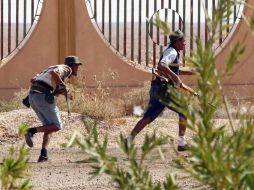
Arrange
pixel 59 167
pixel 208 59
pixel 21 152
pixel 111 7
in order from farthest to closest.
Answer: pixel 111 7 < pixel 59 167 < pixel 21 152 < pixel 208 59

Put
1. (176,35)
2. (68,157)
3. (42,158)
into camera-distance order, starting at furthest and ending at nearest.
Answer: (68,157), (42,158), (176,35)

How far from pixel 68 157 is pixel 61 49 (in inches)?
235

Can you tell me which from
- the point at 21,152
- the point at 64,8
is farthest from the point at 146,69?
the point at 21,152

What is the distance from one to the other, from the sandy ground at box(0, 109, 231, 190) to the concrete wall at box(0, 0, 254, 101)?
6.78 feet

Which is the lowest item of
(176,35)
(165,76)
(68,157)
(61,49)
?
(68,157)

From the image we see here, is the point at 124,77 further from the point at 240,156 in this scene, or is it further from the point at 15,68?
the point at 240,156

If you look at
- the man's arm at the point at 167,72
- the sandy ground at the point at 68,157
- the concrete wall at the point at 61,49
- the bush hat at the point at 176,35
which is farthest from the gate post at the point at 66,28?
the man's arm at the point at 167,72

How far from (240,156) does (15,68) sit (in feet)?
52.1

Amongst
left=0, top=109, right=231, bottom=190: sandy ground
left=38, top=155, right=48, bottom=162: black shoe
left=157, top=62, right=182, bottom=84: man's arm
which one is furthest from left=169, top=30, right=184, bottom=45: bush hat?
left=38, top=155, right=48, bottom=162: black shoe

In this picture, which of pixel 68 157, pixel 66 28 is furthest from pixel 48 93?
pixel 66 28

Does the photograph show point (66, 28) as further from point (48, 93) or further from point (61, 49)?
point (48, 93)

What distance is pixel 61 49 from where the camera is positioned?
18609 mm

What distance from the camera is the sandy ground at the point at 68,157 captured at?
9.92 meters

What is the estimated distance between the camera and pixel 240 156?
304 cm
